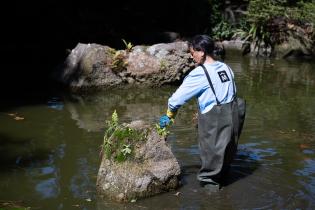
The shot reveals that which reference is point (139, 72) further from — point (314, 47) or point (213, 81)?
point (314, 47)

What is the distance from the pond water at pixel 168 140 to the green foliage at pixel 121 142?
0.53 m

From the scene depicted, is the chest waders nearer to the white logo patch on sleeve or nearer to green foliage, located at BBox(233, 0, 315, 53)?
the white logo patch on sleeve

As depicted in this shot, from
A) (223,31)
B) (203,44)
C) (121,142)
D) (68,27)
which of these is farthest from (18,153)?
(223,31)

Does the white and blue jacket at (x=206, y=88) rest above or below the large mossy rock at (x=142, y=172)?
above

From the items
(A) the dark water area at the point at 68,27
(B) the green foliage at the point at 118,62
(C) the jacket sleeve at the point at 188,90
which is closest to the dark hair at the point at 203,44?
(C) the jacket sleeve at the point at 188,90

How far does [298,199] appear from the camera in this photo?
6.16 m

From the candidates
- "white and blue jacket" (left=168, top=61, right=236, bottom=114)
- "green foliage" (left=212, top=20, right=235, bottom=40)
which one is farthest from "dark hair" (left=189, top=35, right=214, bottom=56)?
"green foliage" (left=212, top=20, right=235, bottom=40)

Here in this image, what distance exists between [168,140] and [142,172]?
8.27 feet

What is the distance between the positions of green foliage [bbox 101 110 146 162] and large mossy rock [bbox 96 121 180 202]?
36 millimetres

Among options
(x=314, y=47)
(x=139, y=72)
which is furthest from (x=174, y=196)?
(x=314, y=47)

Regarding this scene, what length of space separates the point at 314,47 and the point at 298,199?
15443mm

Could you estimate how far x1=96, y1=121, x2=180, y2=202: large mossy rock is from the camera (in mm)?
6035

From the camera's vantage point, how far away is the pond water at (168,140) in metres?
6.14

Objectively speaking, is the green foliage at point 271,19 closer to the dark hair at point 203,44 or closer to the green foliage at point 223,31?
the green foliage at point 223,31
